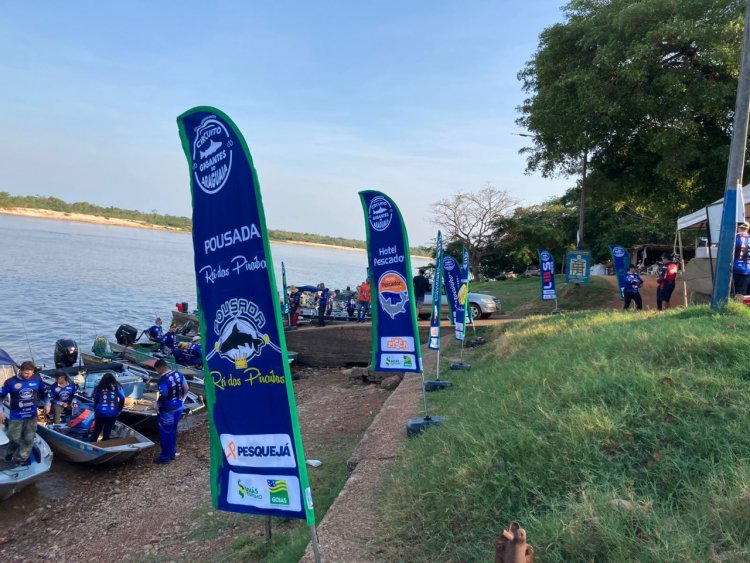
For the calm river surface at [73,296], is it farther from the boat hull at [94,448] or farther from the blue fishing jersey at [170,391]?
the blue fishing jersey at [170,391]

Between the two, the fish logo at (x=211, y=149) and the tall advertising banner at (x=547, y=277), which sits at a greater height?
the fish logo at (x=211, y=149)

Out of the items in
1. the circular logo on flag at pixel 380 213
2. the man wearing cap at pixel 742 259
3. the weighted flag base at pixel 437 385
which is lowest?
the weighted flag base at pixel 437 385

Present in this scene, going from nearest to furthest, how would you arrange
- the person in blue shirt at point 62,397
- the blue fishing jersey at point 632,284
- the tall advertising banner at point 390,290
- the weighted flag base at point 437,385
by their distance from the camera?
1. the tall advertising banner at point 390,290
2. the weighted flag base at point 437,385
3. the person in blue shirt at point 62,397
4. the blue fishing jersey at point 632,284

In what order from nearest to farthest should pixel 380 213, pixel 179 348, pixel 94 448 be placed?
pixel 380 213 → pixel 94 448 → pixel 179 348

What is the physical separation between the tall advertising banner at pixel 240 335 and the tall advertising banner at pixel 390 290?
3962 mm

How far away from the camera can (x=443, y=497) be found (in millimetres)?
3951

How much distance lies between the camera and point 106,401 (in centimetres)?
1023

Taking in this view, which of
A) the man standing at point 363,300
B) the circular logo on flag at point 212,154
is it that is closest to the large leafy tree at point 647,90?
the man standing at point 363,300

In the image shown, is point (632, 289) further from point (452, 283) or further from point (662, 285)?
point (452, 283)

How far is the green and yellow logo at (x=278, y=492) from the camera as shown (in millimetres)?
3516

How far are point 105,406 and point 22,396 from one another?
146 centimetres

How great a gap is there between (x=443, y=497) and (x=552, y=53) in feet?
59.5

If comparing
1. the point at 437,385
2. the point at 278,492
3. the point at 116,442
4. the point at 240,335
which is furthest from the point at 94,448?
the point at 240,335

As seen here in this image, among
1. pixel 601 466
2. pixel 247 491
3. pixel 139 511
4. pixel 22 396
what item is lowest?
pixel 139 511
